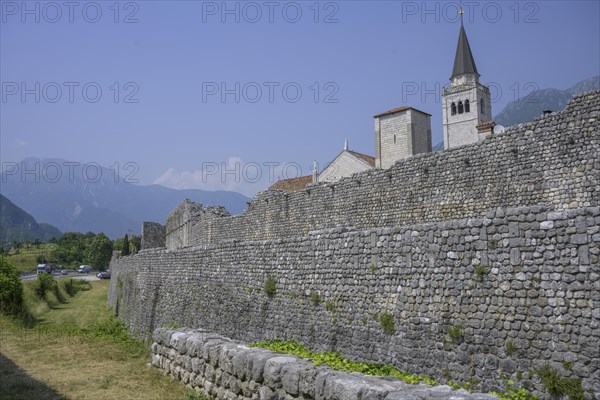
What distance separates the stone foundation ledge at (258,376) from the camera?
5598 millimetres

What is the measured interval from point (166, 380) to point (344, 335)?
3539mm

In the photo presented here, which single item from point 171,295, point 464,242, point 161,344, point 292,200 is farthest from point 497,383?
point 292,200

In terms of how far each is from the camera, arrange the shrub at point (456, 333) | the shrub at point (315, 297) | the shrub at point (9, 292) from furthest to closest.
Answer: the shrub at point (9, 292), the shrub at point (315, 297), the shrub at point (456, 333)

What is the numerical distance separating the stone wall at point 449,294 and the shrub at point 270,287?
11cm

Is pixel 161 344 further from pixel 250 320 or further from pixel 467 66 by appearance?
pixel 467 66

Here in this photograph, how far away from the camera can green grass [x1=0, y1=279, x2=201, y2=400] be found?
9.54 m

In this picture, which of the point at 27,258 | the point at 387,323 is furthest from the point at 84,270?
the point at 387,323

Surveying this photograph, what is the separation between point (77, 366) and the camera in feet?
40.8

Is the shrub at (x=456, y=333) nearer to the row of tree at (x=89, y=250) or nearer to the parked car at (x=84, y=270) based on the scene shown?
the row of tree at (x=89, y=250)

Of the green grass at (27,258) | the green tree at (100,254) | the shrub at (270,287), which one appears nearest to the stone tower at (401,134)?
the shrub at (270,287)

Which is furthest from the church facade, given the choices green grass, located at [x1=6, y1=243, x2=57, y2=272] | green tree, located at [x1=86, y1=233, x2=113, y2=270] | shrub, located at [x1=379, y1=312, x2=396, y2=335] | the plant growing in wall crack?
green grass, located at [x1=6, y1=243, x2=57, y2=272]

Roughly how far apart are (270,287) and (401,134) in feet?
122

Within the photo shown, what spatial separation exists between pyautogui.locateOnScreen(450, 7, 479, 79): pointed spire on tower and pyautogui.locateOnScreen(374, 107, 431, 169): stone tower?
33101 mm

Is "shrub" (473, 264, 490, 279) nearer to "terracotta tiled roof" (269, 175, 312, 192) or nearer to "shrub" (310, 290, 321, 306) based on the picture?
"shrub" (310, 290, 321, 306)
